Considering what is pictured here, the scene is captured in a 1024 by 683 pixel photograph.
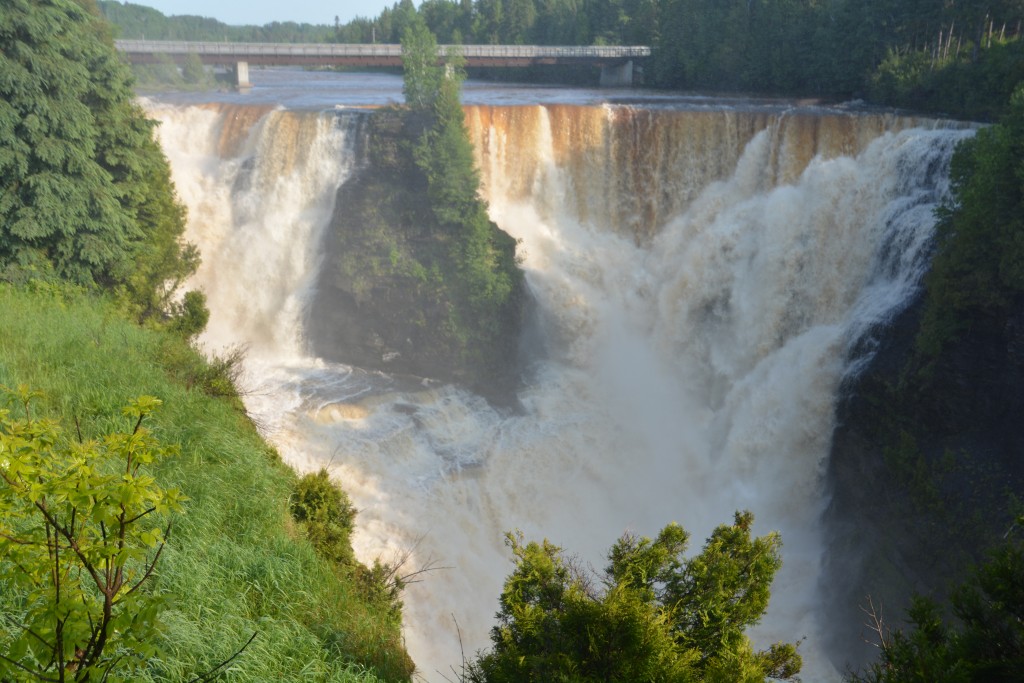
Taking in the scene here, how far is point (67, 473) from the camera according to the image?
3822 millimetres

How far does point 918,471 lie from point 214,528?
1378cm

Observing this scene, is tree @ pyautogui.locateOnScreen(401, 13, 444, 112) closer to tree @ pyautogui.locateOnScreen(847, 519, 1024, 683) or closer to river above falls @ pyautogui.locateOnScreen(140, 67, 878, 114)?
river above falls @ pyautogui.locateOnScreen(140, 67, 878, 114)

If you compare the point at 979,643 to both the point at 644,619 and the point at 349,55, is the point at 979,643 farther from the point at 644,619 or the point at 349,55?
the point at 349,55

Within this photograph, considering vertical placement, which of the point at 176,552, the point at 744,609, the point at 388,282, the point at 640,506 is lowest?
the point at 640,506

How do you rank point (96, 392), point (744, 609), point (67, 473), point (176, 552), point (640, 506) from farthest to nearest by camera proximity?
point (640, 506) → point (96, 392) → point (744, 609) → point (176, 552) → point (67, 473)

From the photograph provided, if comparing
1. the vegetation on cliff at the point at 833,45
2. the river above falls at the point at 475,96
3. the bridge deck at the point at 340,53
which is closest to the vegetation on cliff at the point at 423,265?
the river above falls at the point at 475,96

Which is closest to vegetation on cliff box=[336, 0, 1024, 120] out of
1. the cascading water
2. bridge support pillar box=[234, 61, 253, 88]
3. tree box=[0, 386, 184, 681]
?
the cascading water

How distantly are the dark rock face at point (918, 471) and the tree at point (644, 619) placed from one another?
28.6 ft

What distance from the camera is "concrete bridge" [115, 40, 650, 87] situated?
118ft

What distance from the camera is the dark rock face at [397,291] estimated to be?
23938 millimetres

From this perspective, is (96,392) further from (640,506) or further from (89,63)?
(640,506)

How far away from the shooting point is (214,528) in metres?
8.32

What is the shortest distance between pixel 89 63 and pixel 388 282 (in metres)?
9.66

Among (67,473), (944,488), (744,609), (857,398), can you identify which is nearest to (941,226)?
(857,398)
